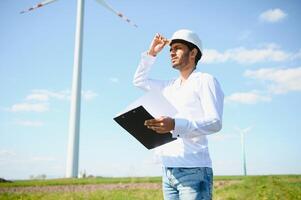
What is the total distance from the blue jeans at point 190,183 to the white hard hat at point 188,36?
3.94ft

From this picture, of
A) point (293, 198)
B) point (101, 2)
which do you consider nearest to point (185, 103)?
point (293, 198)

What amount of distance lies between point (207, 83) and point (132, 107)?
674 mm

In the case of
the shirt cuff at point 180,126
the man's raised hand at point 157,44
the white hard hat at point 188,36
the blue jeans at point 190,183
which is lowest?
the blue jeans at point 190,183

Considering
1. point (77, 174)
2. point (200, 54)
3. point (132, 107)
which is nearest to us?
point (132, 107)

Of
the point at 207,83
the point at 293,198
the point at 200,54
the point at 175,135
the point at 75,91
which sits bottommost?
the point at 293,198

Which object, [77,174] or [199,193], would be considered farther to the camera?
[77,174]

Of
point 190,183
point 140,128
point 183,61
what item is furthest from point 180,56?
point 190,183

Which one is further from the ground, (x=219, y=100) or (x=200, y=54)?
(x=200, y=54)

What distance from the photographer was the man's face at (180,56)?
3.44m

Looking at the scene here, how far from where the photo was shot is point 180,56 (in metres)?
3.44

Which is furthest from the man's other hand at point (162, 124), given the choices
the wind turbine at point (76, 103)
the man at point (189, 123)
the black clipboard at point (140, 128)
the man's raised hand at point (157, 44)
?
the wind turbine at point (76, 103)

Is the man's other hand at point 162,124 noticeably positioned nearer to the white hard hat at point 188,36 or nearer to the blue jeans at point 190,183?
the blue jeans at point 190,183

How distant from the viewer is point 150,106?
313 centimetres

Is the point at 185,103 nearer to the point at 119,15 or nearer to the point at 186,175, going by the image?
the point at 186,175
